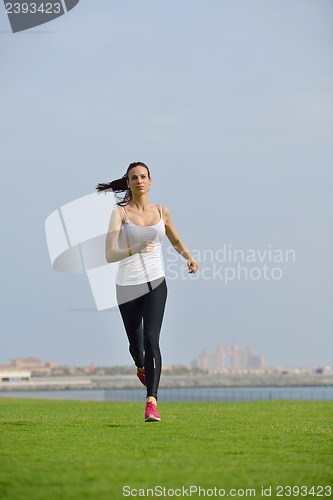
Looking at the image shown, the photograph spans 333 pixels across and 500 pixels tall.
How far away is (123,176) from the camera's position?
9.30 m

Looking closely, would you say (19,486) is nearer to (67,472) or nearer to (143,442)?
(67,472)

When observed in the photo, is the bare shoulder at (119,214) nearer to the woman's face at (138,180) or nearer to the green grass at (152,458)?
the woman's face at (138,180)

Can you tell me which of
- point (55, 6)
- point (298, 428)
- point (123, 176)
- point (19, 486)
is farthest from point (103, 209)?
point (55, 6)

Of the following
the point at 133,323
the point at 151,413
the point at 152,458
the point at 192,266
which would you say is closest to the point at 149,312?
the point at 133,323

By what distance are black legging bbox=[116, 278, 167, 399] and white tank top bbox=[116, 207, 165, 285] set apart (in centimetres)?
8

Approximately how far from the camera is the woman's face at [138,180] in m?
9.03

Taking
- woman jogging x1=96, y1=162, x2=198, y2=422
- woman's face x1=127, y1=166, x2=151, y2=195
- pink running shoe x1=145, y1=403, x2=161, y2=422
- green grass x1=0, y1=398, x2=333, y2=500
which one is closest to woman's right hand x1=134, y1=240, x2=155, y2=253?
woman jogging x1=96, y1=162, x2=198, y2=422

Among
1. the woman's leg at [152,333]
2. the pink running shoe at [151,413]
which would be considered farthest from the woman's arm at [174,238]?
the pink running shoe at [151,413]

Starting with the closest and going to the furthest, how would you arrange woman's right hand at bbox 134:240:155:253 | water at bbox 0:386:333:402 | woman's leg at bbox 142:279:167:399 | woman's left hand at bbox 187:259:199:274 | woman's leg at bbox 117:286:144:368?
woman's right hand at bbox 134:240:155:253 → woman's leg at bbox 142:279:167:399 → woman's left hand at bbox 187:259:199:274 → woman's leg at bbox 117:286:144:368 → water at bbox 0:386:333:402

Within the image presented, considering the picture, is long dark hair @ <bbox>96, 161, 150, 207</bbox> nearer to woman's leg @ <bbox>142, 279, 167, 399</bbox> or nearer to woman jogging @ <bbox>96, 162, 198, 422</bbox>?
woman jogging @ <bbox>96, 162, 198, 422</bbox>

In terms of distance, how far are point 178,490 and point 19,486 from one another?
3.00ft

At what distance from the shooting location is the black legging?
8727 millimetres

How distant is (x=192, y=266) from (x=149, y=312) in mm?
673

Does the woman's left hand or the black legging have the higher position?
the woman's left hand
